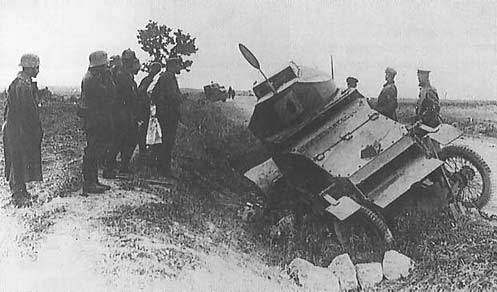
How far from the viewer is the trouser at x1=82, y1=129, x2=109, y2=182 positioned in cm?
582

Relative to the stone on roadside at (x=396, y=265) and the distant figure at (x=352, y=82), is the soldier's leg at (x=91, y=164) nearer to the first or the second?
the stone on roadside at (x=396, y=265)

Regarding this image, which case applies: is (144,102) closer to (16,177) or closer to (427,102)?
(16,177)

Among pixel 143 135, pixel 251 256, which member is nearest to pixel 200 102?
pixel 143 135

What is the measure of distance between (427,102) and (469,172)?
975 mm

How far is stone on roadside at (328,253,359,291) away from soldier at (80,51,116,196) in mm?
2381

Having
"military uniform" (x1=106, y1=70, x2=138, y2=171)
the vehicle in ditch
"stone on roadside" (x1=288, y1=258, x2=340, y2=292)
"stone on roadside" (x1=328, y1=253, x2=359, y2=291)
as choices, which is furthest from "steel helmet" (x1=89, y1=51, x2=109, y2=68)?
"stone on roadside" (x1=328, y1=253, x2=359, y2=291)

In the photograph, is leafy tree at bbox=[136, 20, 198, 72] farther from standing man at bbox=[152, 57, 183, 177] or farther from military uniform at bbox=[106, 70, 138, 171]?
military uniform at bbox=[106, 70, 138, 171]

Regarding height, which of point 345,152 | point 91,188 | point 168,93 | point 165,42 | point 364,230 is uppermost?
point 165,42

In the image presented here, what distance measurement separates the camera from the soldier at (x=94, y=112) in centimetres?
585

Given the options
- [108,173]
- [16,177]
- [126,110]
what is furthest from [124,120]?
[16,177]

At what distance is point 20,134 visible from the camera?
5.61m

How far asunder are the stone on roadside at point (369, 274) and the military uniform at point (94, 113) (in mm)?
2721

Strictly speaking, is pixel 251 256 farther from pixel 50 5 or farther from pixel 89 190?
pixel 50 5

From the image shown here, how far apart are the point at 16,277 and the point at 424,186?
387 cm
